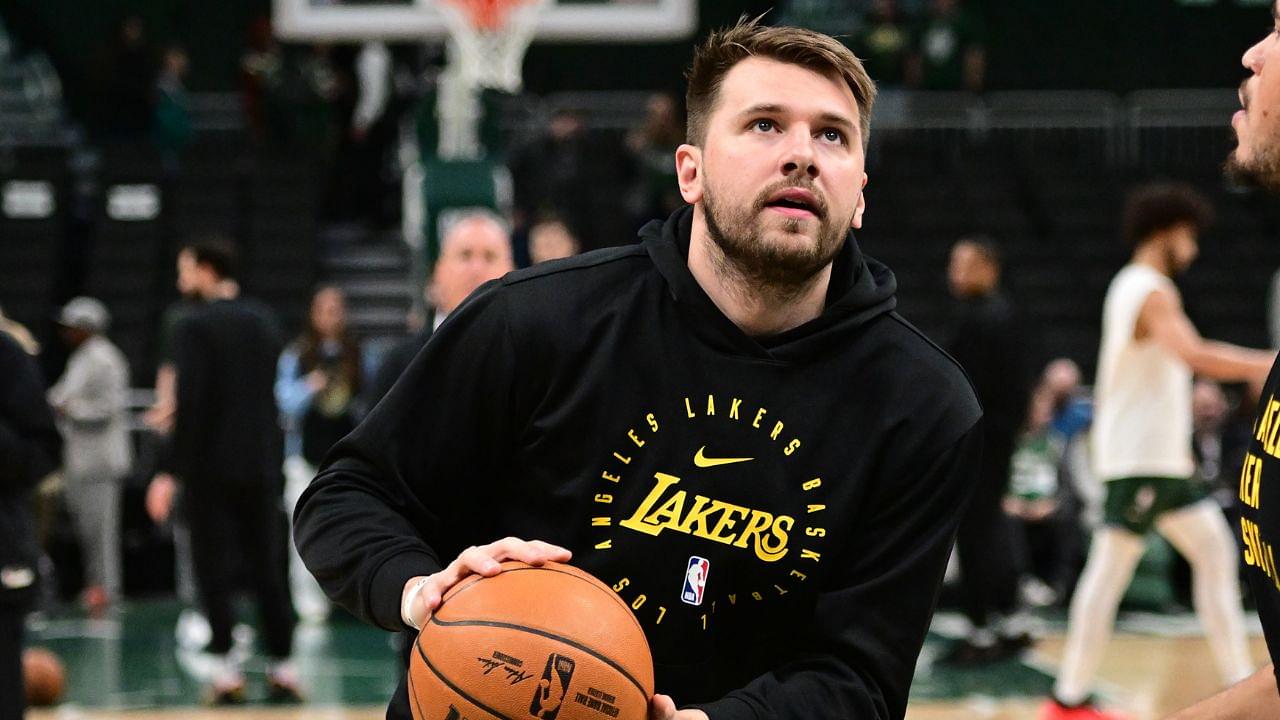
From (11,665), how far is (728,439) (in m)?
2.42

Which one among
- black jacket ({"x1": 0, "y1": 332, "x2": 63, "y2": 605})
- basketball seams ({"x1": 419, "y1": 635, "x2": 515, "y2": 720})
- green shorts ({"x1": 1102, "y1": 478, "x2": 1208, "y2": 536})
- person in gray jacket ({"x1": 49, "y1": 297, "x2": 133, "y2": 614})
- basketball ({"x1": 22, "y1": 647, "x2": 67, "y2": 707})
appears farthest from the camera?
person in gray jacket ({"x1": 49, "y1": 297, "x2": 133, "y2": 614})

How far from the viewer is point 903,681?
2697 mm

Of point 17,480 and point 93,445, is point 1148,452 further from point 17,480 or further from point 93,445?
point 93,445

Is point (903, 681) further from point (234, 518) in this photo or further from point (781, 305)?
point (234, 518)

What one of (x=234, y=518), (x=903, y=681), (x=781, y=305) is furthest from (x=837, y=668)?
(x=234, y=518)

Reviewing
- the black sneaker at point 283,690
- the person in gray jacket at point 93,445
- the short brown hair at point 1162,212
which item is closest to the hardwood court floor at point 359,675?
the black sneaker at point 283,690

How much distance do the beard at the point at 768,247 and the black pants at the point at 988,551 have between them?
5756 millimetres

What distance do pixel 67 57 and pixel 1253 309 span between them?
41.0 ft

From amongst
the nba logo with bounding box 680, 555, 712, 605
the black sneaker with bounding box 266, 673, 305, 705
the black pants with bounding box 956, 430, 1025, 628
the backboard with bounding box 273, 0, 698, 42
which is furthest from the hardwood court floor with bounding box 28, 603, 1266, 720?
the nba logo with bounding box 680, 555, 712, 605

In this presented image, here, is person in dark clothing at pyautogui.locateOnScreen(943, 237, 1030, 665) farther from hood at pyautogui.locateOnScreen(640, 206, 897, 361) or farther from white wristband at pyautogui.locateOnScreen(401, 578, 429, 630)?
white wristband at pyautogui.locateOnScreen(401, 578, 429, 630)

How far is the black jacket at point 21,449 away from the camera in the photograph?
4.30 meters

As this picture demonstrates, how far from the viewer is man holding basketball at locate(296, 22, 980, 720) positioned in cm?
266

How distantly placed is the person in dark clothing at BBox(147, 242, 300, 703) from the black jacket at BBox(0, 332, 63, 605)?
321cm

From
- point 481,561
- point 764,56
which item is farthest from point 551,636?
point 764,56
